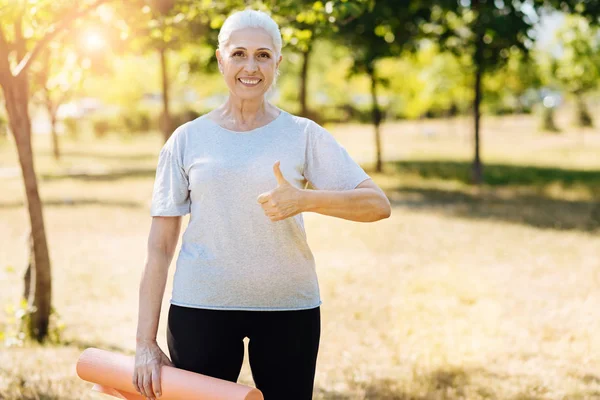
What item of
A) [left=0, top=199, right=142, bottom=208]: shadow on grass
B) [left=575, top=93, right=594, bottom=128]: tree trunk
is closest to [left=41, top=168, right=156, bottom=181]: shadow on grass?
[left=0, top=199, right=142, bottom=208]: shadow on grass

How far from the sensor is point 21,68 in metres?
6.13

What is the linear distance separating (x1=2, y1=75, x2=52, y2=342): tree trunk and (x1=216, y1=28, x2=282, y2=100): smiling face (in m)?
3.92

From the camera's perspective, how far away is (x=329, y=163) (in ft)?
8.68

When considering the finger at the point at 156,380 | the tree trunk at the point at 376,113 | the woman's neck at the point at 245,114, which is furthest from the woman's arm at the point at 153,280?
the tree trunk at the point at 376,113

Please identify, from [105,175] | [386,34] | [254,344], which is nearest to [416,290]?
[254,344]

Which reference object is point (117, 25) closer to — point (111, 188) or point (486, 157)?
point (111, 188)

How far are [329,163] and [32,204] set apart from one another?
4.40 metres

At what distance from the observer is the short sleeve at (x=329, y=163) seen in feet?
8.65

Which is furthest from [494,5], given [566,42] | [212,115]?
[566,42]

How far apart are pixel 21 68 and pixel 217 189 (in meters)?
4.14

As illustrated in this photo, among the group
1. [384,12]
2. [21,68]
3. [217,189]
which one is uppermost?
[384,12]

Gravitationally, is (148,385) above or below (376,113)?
below

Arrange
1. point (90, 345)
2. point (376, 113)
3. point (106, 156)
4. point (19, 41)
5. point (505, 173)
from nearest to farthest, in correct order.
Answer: point (19, 41) < point (90, 345) < point (376, 113) < point (505, 173) < point (106, 156)

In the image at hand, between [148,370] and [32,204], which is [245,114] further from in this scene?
[32,204]
